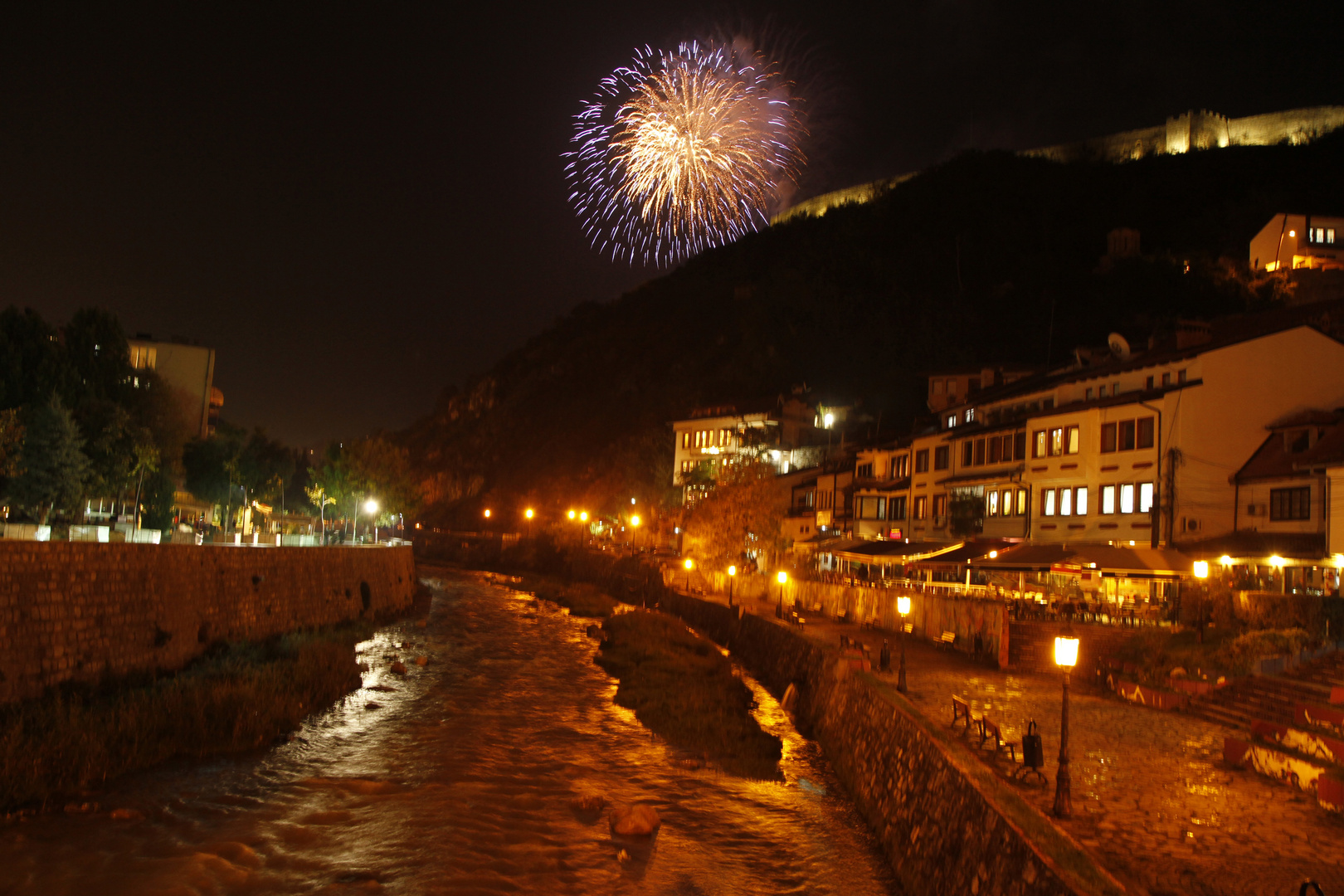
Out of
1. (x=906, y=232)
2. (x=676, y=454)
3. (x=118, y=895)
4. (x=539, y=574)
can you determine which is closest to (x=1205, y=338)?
(x=118, y=895)

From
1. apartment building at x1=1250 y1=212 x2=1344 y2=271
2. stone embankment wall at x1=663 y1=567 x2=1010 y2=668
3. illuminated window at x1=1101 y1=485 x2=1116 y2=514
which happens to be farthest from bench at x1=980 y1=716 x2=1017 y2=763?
apartment building at x1=1250 y1=212 x2=1344 y2=271

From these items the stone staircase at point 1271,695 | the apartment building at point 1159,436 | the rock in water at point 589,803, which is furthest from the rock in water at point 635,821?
the apartment building at point 1159,436

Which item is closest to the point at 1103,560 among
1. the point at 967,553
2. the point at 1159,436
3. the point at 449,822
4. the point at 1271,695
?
the point at 967,553

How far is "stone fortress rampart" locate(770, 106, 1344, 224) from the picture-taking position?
10181 cm

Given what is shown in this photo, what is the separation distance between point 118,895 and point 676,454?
7082cm

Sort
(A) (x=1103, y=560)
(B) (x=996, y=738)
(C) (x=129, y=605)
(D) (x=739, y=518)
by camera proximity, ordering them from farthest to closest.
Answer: (D) (x=739, y=518)
(A) (x=1103, y=560)
(C) (x=129, y=605)
(B) (x=996, y=738)

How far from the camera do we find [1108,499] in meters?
33.9

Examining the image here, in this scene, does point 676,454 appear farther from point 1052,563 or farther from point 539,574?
point 1052,563

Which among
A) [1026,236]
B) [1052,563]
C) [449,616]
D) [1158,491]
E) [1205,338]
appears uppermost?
[1026,236]

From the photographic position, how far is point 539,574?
8575 centimetres

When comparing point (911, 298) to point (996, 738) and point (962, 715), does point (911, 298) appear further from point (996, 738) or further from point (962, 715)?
point (996, 738)

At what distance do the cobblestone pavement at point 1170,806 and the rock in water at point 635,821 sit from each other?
5.73 m

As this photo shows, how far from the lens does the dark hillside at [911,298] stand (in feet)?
261

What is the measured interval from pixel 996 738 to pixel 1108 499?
2256 cm
